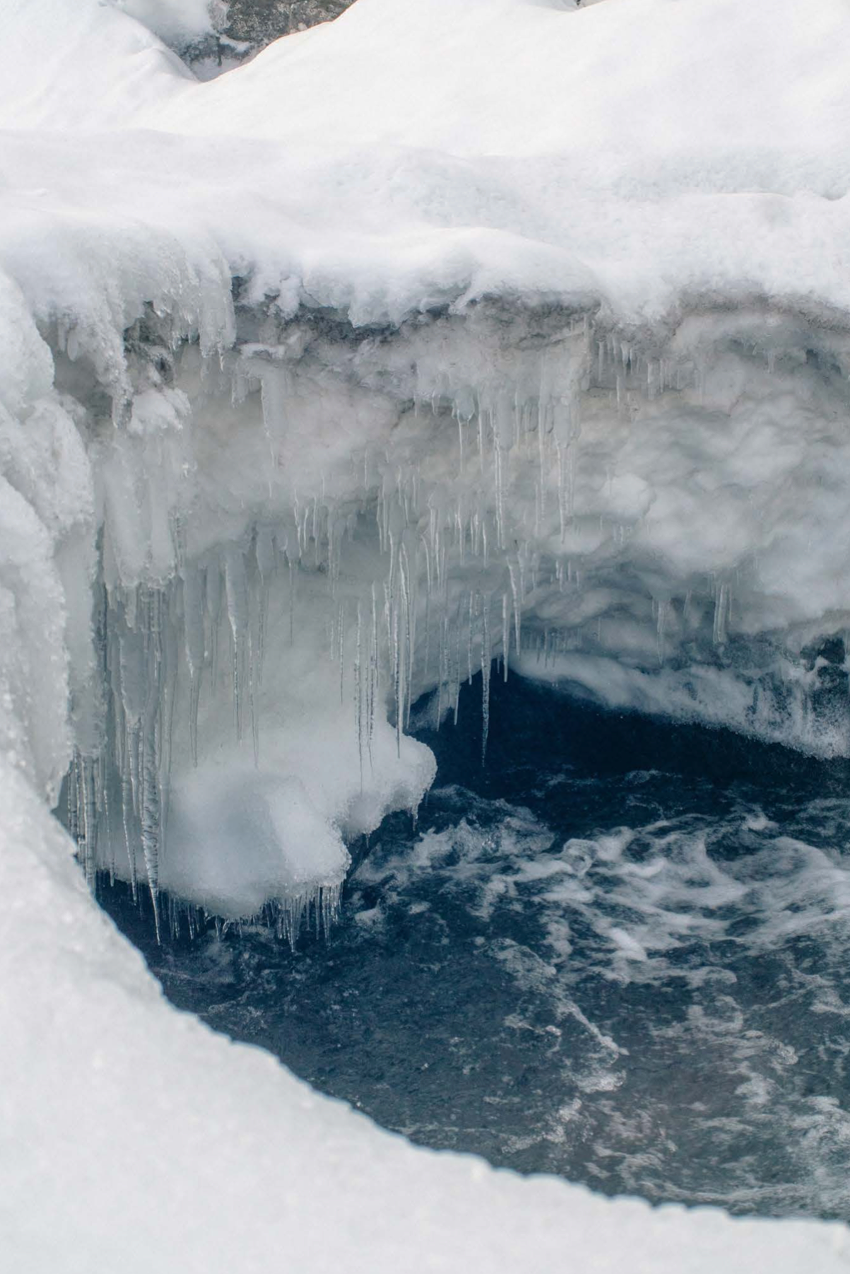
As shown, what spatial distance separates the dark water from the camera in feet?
12.9

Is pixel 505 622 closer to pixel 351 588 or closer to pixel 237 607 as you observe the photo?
pixel 351 588

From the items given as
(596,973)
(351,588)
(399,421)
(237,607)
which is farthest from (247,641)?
(596,973)

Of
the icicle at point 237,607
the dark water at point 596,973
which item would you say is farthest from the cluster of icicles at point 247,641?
the dark water at point 596,973

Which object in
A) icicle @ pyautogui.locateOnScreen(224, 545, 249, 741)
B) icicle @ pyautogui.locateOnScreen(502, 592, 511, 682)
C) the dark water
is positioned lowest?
the dark water

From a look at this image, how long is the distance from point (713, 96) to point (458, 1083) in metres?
4.84

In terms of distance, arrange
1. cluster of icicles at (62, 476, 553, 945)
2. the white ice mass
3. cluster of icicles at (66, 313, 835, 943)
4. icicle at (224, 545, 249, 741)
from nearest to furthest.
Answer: the white ice mass < cluster of icicles at (62, 476, 553, 945) < cluster of icicles at (66, 313, 835, 943) < icicle at (224, 545, 249, 741)

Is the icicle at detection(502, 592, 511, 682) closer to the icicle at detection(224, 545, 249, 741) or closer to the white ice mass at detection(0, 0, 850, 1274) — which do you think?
the white ice mass at detection(0, 0, 850, 1274)

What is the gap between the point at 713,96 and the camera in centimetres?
587

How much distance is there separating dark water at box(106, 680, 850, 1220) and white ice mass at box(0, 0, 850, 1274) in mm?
355

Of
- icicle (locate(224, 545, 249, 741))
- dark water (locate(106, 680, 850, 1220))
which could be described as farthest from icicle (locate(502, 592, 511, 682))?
icicle (locate(224, 545, 249, 741))

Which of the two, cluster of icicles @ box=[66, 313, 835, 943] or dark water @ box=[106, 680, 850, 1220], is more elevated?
cluster of icicles @ box=[66, 313, 835, 943]

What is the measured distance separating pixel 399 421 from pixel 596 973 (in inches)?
95.5

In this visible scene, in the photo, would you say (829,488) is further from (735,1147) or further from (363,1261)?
(363,1261)

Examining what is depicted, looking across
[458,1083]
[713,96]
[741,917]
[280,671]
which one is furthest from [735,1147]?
[713,96]
